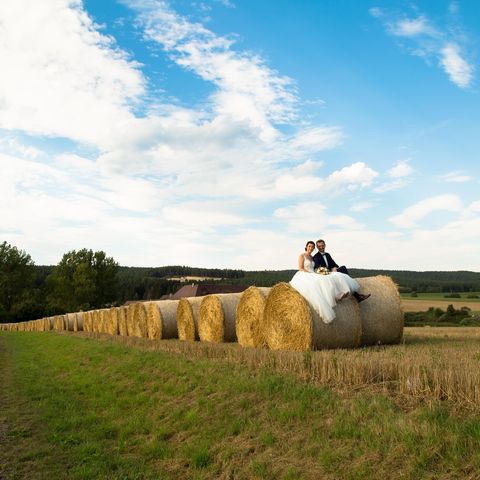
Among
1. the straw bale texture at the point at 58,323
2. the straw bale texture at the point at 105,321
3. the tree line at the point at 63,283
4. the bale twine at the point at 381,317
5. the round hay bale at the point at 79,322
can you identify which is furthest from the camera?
the tree line at the point at 63,283

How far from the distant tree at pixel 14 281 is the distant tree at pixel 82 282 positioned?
5763mm

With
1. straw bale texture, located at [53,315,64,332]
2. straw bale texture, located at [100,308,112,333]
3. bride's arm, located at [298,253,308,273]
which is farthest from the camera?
straw bale texture, located at [53,315,64,332]

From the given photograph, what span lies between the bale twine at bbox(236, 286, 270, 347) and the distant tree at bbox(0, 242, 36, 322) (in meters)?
94.1

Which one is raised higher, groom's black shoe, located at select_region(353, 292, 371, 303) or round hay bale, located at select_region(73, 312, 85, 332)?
groom's black shoe, located at select_region(353, 292, 371, 303)

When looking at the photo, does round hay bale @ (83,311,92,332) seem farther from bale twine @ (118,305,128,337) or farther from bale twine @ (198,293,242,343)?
bale twine @ (198,293,242,343)

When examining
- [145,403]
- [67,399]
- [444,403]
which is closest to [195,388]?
[145,403]

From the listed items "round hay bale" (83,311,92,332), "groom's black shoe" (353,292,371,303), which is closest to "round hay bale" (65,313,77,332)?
"round hay bale" (83,311,92,332)

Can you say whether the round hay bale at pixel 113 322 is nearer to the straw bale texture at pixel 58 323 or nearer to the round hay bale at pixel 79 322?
the round hay bale at pixel 79 322

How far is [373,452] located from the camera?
587cm

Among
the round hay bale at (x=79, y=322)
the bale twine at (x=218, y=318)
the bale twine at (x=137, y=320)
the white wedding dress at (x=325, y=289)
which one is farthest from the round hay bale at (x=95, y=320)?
the white wedding dress at (x=325, y=289)

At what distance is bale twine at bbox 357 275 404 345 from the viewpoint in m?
13.3

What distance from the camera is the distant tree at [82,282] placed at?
9462 cm

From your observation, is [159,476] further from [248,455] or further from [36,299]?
[36,299]

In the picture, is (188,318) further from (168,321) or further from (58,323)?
(58,323)
